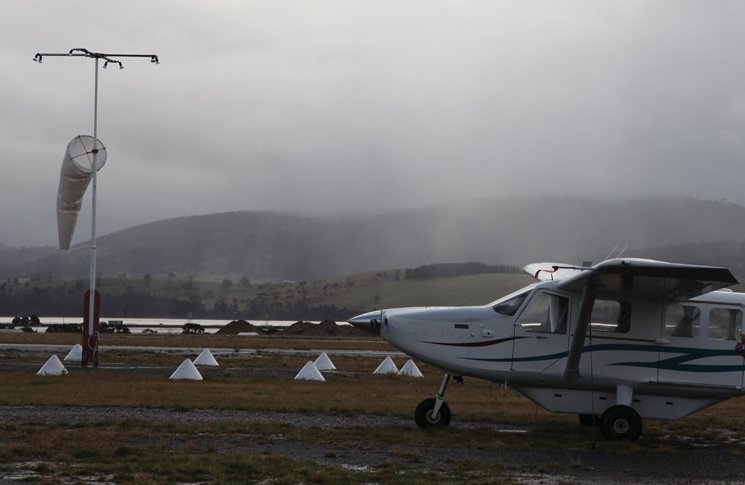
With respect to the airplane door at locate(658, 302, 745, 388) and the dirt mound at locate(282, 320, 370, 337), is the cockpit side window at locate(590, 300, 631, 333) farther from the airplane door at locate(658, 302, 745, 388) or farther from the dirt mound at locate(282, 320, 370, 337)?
the dirt mound at locate(282, 320, 370, 337)

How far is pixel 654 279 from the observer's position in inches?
477

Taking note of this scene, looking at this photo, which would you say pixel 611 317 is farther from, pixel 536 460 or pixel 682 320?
pixel 536 460

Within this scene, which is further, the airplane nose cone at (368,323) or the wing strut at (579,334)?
the airplane nose cone at (368,323)

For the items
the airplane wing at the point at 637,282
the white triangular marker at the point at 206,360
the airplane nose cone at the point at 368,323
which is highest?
the airplane wing at the point at 637,282

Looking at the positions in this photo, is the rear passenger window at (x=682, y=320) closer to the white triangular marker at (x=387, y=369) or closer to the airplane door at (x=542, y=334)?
the airplane door at (x=542, y=334)

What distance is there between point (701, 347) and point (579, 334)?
9.06 ft

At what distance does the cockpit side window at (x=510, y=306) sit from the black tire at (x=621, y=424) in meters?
2.71

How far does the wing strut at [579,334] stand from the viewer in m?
12.6

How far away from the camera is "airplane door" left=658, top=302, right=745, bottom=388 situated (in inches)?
530

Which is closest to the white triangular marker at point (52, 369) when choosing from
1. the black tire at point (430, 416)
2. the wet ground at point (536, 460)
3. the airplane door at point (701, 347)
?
the wet ground at point (536, 460)

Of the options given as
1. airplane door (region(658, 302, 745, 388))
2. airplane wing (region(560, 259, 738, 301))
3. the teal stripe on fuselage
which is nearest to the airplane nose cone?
the teal stripe on fuselage

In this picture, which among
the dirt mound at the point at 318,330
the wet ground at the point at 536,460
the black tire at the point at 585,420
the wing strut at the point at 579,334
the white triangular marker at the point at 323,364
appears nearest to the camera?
the wet ground at the point at 536,460

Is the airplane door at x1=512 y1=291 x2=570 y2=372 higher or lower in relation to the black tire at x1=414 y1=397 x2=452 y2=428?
higher

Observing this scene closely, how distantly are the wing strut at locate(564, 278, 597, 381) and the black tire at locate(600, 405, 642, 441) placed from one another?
983 millimetres
